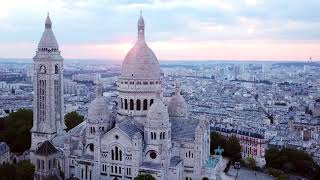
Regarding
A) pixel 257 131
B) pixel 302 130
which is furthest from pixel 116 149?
pixel 302 130

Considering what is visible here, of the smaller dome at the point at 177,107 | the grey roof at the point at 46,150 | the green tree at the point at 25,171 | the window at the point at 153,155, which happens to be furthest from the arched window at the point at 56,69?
the window at the point at 153,155

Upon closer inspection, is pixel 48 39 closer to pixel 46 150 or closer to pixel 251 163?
pixel 46 150

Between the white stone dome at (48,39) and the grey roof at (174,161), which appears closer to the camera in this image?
the grey roof at (174,161)

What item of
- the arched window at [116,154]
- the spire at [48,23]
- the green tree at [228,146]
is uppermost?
the spire at [48,23]

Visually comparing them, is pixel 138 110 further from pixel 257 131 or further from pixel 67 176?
pixel 257 131

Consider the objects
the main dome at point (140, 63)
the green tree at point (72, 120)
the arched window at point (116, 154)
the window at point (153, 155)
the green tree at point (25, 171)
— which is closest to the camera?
the green tree at point (25, 171)

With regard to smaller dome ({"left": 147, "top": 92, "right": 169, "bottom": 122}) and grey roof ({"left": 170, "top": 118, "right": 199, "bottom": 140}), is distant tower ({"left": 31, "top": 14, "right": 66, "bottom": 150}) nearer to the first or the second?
smaller dome ({"left": 147, "top": 92, "right": 169, "bottom": 122})

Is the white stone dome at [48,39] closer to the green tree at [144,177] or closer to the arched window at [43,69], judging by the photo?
the arched window at [43,69]
